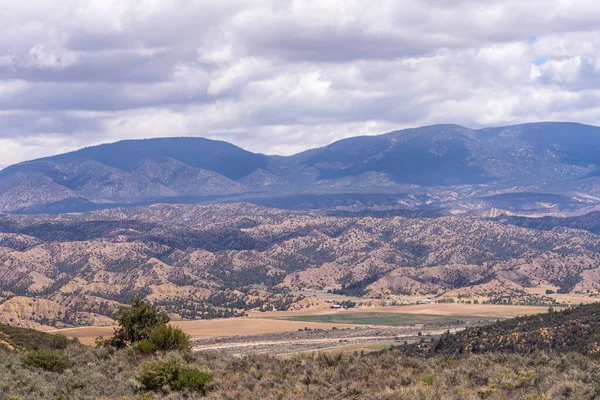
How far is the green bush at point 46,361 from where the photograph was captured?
42062 millimetres

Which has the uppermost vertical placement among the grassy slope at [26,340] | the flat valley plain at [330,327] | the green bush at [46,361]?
the green bush at [46,361]

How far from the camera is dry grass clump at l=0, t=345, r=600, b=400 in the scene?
31.8 m

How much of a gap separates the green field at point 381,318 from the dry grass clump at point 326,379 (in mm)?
118108

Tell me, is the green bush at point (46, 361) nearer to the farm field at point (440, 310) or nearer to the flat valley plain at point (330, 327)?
the flat valley plain at point (330, 327)

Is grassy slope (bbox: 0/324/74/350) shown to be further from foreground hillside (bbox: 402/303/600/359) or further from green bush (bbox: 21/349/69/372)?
foreground hillside (bbox: 402/303/600/359)

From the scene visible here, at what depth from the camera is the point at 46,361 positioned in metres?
42.3

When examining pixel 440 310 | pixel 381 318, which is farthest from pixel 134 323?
pixel 440 310

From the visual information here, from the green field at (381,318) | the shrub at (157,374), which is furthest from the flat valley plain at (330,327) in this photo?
the shrub at (157,374)

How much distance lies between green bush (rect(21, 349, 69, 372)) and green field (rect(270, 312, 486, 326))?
390 feet

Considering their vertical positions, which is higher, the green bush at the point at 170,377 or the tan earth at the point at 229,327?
the green bush at the point at 170,377

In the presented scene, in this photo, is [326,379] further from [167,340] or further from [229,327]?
[229,327]

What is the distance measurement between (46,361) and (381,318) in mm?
133587

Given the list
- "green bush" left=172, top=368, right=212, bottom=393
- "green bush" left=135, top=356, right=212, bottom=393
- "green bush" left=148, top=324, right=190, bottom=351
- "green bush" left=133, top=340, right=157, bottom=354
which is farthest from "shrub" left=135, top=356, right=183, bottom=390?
"green bush" left=148, top=324, right=190, bottom=351

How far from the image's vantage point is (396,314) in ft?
591
